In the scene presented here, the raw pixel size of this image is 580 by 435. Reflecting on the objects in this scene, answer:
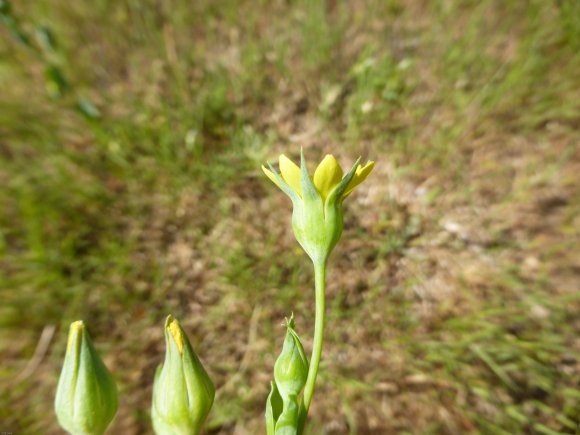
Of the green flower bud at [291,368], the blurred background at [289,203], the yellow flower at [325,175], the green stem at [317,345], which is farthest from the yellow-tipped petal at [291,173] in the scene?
the blurred background at [289,203]

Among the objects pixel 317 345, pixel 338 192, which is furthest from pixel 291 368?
pixel 338 192

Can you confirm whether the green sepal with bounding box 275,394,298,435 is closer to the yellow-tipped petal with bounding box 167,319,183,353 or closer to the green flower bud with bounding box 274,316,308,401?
the green flower bud with bounding box 274,316,308,401

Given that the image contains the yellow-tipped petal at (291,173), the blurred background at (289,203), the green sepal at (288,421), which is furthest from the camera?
the blurred background at (289,203)

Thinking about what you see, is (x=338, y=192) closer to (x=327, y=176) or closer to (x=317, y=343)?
(x=327, y=176)

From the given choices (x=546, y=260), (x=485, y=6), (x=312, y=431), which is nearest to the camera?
(x=312, y=431)

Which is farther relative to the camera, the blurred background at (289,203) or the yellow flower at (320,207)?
the blurred background at (289,203)

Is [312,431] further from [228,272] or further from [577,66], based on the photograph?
[577,66]

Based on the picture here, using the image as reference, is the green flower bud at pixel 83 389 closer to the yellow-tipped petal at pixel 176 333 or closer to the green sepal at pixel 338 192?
the yellow-tipped petal at pixel 176 333

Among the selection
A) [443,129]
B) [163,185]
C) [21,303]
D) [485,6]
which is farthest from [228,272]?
[485,6]
